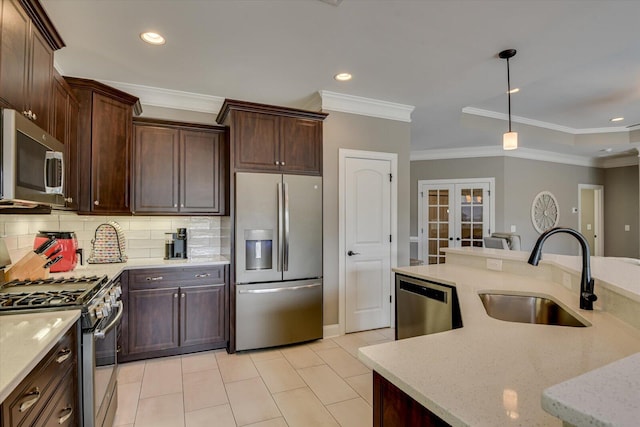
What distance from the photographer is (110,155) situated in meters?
3.03

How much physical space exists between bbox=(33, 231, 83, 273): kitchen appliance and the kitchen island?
2655 millimetres

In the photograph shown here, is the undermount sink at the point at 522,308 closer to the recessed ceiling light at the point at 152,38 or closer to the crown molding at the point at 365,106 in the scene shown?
the crown molding at the point at 365,106

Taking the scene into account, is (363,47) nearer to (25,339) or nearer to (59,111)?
(59,111)

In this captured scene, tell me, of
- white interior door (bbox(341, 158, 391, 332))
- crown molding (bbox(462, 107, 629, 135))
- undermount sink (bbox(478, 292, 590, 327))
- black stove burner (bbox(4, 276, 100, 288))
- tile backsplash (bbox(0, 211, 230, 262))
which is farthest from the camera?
crown molding (bbox(462, 107, 629, 135))

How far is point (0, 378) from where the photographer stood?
37.3 inches

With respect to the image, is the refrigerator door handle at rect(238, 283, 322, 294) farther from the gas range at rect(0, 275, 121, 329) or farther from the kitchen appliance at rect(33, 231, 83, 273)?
the kitchen appliance at rect(33, 231, 83, 273)

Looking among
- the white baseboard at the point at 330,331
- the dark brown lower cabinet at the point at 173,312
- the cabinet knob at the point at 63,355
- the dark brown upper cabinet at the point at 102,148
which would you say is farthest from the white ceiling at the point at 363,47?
the white baseboard at the point at 330,331

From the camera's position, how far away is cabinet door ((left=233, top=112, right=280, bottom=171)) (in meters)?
3.22

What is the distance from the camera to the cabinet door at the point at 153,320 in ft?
9.78

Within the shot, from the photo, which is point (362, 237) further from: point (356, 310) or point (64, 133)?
point (64, 133)

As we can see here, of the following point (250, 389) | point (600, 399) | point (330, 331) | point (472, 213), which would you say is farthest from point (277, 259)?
point (472, 213)

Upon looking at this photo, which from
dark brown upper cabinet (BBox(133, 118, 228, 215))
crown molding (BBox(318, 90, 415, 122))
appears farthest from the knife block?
crown molding (BBox(318, 90, 415, 122))

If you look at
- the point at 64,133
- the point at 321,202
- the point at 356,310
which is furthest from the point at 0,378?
the point at 356,310

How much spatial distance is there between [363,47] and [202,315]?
2.77 m
